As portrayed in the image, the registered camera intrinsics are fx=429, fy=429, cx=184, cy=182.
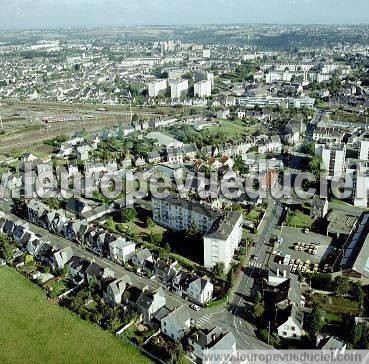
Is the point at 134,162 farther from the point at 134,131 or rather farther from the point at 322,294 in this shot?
the point at 322,294

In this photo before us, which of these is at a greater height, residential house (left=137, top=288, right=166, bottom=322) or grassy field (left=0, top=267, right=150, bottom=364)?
residential house (left=137, top=288, right=166, bottom=322)

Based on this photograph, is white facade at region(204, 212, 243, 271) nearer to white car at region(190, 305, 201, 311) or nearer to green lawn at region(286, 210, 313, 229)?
white car at region(190, 305, 201, 311)

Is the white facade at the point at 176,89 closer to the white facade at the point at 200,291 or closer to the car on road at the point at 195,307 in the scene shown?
the white facade at the point at 200,291

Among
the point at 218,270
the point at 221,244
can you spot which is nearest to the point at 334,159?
the point at 221,244

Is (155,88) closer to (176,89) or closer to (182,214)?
(176,89)

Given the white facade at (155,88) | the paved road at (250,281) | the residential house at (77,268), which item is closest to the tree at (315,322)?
the paved road at (250,281)

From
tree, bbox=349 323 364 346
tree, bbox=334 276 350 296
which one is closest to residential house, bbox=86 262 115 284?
tree, bbox=334 276 350 296
